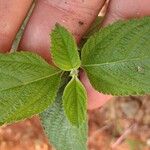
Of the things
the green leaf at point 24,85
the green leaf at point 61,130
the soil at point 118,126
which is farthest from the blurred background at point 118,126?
the green leaf at point 24,85

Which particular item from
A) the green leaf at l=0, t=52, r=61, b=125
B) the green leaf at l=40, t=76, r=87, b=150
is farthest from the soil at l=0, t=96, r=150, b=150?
the green leaf at l=0, t=52, r=61, b=125

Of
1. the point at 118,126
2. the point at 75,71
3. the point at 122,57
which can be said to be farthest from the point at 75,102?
the point at 118,126

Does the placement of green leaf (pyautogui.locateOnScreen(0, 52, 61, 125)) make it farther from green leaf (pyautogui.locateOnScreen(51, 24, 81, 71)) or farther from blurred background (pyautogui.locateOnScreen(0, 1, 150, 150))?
blurred background (pyautogui.locateOnScreen(0, 1, 150, 150))

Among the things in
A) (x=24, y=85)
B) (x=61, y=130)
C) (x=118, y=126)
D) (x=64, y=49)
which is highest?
(x=64, y=49)

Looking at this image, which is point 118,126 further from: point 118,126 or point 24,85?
point 24,85

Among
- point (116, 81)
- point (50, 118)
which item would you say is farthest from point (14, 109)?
point (116, 81)

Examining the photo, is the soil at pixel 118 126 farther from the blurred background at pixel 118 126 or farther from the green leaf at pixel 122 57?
the green leaf at pixel 122 57
